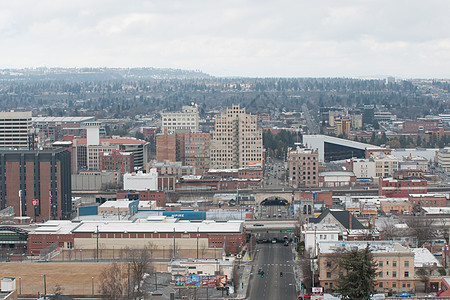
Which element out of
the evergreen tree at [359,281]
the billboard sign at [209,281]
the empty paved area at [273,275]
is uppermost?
the evergreen tree at [359,281]

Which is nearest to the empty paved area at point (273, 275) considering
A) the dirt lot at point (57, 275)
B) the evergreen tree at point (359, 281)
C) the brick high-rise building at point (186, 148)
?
the dirt lot at point (57, 275)

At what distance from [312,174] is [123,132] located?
36080 millimetres

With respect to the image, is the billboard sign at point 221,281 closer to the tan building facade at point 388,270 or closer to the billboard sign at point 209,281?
the billboard sign at point 209,281

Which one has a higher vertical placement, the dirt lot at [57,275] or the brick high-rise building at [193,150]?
the brick high-rise building at [193,150]

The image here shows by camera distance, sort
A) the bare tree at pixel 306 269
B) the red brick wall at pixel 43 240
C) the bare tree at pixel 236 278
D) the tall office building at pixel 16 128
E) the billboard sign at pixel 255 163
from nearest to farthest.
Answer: the bare tree at pixel 306 269 → the bare tree at pixel 236 278 → the red brick wall at pixel 43 240 → the billboard sign at pixel 255 163 → the tall office building at pixel 16 128

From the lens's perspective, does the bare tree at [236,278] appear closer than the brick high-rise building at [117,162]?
Yes

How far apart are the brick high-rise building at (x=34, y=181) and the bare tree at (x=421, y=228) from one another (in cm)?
1518

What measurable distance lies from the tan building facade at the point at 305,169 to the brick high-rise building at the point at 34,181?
1569 cm

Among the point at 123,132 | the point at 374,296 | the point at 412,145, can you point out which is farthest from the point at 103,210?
the point at 123,132

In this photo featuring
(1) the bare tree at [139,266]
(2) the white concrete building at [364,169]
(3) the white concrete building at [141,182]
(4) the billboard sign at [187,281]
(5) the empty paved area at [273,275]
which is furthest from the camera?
(2) the white concrete building at [364,169]

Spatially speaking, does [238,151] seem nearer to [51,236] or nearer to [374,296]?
[51,236]

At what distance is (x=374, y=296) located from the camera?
25500mm

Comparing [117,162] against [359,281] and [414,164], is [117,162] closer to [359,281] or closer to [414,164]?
[414,164]

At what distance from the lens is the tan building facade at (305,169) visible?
56031 millimetres
